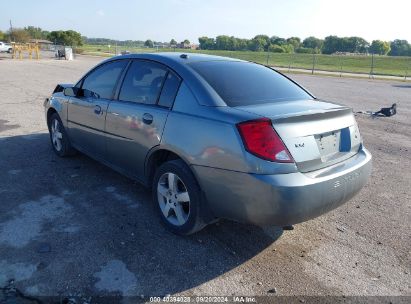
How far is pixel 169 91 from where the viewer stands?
3590 mm

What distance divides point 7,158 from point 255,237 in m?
4.04

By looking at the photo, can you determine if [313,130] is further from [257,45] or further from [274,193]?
[257,45]

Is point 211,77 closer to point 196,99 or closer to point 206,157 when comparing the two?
point 196,99

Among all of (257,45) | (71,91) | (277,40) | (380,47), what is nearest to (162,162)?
(71,91)

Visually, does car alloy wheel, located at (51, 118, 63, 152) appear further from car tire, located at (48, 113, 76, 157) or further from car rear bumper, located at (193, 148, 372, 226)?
car rear bumper, located at (193, 148, 372, 226)

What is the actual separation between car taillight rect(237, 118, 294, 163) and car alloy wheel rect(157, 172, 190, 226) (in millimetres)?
816

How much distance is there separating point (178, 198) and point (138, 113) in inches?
38.8

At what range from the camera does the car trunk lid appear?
292 cm

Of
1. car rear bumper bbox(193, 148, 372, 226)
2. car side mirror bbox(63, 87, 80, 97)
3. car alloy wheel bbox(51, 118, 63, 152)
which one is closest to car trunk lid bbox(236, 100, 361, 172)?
car rear bumper bbox(193, 148, 372, 226)

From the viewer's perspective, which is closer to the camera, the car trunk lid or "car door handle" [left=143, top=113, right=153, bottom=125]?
the car trunk lid

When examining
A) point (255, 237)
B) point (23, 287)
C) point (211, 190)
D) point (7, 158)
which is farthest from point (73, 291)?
point (7, 158)

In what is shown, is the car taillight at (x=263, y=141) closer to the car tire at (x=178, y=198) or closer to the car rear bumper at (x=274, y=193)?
the car rear bumper at (x=274, y=193)

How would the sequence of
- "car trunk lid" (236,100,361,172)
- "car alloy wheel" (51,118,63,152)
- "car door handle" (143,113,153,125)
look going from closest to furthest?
"car trunk lid" (236,100,361,172) → "car door handle" (143,113,153,125) → "car alloy wheel" (51,118,63,152)

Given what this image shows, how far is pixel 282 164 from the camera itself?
9.28 ft
